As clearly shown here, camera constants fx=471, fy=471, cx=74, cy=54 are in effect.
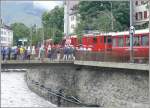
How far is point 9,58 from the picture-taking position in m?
30.8

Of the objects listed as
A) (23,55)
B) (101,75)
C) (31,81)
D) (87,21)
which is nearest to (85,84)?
(101,75)

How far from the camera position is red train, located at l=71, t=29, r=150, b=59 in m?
24.5

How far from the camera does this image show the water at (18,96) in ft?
92.1

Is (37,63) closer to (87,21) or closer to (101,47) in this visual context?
(101,47)

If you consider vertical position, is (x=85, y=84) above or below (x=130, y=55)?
below

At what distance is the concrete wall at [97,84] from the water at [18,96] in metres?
0.71

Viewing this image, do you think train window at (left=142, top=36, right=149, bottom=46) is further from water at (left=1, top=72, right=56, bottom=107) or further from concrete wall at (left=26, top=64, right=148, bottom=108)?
water at (left=1, top=72, right=56, bottom=107)

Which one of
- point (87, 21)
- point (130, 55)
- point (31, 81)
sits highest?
point (87, 21)

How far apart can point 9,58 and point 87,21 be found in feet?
104

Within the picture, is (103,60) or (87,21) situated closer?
(103,60)

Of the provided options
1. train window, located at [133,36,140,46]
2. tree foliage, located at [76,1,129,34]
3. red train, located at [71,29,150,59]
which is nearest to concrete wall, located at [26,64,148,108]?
red train, located at [71,29,150,59]

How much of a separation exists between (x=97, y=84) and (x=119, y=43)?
17.6 feet

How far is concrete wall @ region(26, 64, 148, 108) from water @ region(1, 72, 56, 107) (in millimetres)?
710

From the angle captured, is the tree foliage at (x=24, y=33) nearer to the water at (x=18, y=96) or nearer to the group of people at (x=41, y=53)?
the water at (x=18, y=96)
